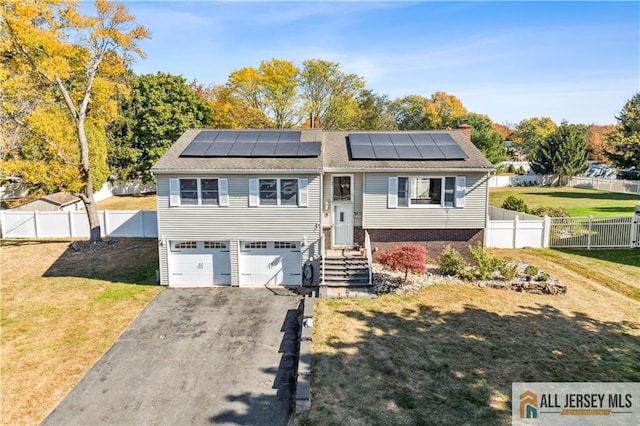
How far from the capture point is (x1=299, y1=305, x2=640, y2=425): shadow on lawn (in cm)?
826

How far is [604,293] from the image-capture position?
48.2ft

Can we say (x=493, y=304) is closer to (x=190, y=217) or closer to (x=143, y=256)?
(x=190, y=217)

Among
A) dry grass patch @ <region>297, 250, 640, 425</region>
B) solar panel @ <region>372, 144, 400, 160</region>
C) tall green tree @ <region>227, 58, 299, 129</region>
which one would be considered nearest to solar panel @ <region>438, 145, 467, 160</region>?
solar panel @ <region>372, 144, 400, 160</region>

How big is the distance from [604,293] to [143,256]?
67.1 ft

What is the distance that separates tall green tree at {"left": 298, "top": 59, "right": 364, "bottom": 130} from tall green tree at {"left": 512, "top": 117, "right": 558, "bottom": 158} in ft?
138

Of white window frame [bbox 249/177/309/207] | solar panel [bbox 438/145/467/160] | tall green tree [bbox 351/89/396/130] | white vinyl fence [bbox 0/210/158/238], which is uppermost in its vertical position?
tall green tree [bbox 351/89/396/130]

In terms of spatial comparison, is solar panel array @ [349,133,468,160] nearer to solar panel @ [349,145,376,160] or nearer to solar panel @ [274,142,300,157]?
solar panel @ [349,145,376,160]

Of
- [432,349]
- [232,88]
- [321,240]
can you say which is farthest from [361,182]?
[232,88]

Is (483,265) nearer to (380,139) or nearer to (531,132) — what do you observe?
(380,139)

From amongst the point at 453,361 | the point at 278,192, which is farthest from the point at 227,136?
the point at 453,361

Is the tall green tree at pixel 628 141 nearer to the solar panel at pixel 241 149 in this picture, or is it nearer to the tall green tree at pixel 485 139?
the tall green tree at pixel 485 139

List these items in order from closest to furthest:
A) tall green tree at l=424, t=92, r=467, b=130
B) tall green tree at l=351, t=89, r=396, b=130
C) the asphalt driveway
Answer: the asphalt driveway
tall green tree at l=351, t=89, r=396, b=130
tall green tree at l=424, t=92, r=467, b=130

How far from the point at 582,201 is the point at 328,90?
2554cm

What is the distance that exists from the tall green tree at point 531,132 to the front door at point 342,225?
199 feet
